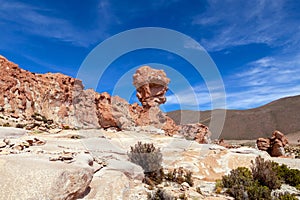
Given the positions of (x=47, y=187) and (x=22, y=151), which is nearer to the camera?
(x=47, y=187)

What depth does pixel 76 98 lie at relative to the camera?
24.6 metres

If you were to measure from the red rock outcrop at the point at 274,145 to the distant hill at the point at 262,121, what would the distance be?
191 ft

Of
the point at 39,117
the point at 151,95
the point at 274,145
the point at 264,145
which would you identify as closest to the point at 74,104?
the point at 39,117

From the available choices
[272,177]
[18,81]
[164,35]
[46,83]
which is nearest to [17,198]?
[272,177]

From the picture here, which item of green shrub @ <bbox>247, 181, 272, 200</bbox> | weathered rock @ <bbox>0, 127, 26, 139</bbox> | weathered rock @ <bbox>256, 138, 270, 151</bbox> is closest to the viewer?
green shrub @ <bbox>247, 181, 272, 200</bbox>

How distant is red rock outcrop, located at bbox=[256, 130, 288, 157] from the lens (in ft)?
66.6

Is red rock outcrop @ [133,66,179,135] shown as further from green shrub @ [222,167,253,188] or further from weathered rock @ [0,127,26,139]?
green shrub @ [222,167,253,188]

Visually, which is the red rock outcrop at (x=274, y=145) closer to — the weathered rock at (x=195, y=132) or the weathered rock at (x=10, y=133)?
the weathered rock at (x=195, y=132)

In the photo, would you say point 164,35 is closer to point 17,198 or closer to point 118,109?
point 118,109

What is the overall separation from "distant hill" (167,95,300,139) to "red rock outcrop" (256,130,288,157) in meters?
58.1

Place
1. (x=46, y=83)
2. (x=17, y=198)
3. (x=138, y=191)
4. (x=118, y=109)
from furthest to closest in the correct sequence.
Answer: (x=118, y=109), (x=46, y=83), (x=138, y=191), (x=17, y=198)

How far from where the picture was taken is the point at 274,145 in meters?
20.9

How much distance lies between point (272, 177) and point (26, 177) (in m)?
7.79

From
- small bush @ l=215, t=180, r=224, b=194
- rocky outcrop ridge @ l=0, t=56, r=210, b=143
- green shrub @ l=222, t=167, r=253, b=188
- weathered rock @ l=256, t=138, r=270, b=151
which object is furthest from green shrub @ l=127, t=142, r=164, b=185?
weathered rock @ l=256, t=138, r=270, b=151
